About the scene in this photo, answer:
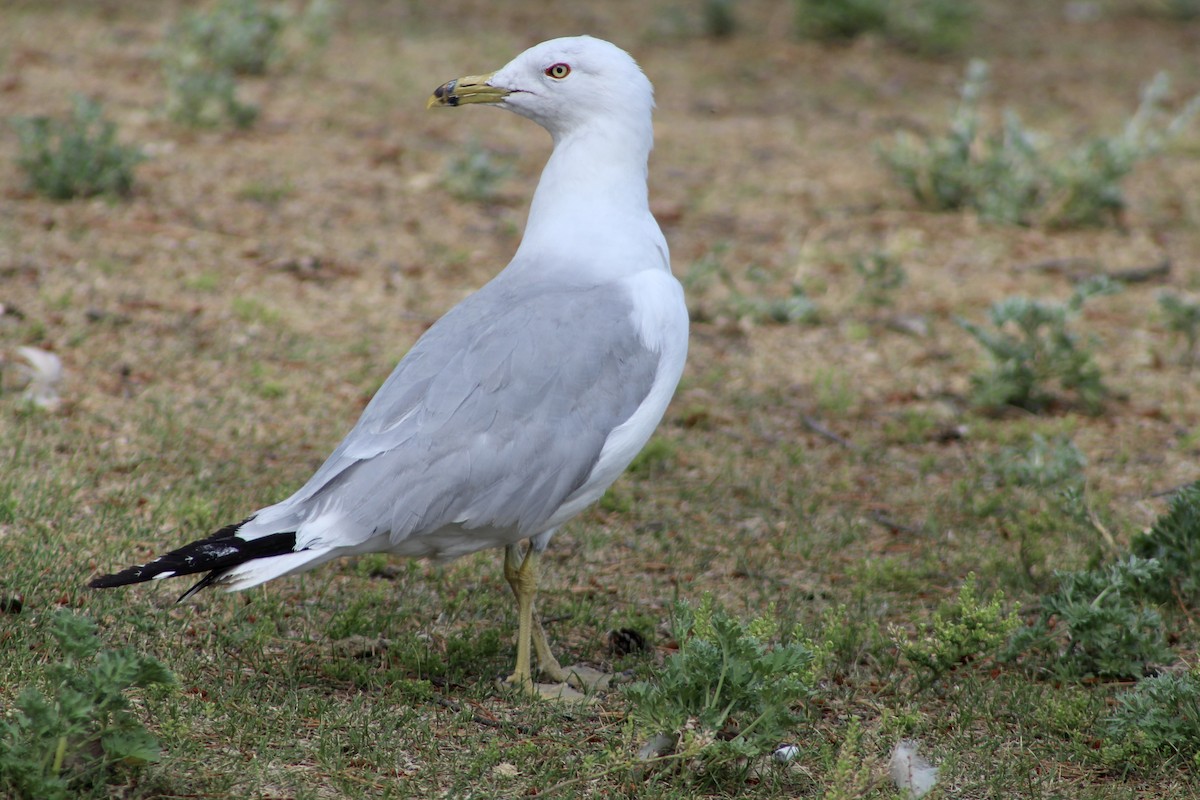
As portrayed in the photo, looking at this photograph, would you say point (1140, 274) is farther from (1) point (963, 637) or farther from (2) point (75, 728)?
(2) point (75, 728)

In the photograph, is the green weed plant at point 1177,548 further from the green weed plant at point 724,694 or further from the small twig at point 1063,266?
the small twig at point 1063,266

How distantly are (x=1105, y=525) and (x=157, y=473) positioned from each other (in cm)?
325

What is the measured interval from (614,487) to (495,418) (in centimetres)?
165

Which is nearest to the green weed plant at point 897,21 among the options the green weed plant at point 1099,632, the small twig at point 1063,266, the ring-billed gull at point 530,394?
the small twig at point 1063,266

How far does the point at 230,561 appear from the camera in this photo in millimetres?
3107

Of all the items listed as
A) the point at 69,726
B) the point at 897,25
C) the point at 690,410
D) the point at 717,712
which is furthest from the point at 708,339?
the point at 897,25

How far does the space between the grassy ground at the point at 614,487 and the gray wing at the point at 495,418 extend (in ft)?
1.69

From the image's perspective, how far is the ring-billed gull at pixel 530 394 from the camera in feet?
10.8

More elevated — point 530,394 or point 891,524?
point 530,394

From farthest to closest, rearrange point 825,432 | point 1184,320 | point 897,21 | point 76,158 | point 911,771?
point 897,21
point 76,158
point 1184,320
point 825,432
point 911,771

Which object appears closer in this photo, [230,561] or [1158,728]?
[230,561]

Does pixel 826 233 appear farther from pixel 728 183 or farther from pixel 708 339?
pixel 708 339

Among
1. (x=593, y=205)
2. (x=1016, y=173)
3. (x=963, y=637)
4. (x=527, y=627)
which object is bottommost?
(x=527, y=627)

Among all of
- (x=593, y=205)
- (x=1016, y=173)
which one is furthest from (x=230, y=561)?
(x=1016, y=173)
